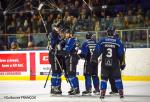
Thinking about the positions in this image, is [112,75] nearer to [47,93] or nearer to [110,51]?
[110,51]

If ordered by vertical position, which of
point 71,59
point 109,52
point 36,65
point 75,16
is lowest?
point 36,65

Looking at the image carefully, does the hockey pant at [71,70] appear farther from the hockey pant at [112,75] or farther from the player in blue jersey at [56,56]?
the hockey pant at [112,75]

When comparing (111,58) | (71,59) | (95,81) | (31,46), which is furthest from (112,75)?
(31,46)

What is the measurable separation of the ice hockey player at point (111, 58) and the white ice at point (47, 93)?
1.13 feet

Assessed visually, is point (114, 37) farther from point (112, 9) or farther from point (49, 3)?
point (49, 3)

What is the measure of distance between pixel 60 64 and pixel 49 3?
21.4 ft

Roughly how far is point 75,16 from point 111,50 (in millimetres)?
6667

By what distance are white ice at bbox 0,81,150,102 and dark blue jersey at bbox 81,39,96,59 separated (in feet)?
3.42

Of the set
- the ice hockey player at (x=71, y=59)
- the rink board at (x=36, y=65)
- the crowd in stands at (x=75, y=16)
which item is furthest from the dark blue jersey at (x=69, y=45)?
A: the crowd in stands at (x=75, y=16)

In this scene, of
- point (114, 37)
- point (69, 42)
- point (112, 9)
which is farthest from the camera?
point (112, 9)

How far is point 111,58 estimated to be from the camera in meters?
10.9

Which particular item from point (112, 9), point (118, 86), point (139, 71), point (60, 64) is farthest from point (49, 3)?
point (118, 86)

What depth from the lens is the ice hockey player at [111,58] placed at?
35.6 ft

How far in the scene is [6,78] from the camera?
53.9 feet
